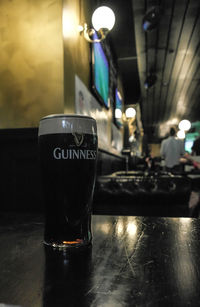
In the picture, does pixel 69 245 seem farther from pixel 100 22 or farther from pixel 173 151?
pixel 173 151

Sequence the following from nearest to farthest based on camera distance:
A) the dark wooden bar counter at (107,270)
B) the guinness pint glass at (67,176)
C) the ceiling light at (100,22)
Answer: the dark wooden bar counter at (107,270) → the guinness pint glass at (67,176) → the ceiling light at (100,22)

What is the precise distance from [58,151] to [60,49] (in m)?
1.68

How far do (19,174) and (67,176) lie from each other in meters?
1.58

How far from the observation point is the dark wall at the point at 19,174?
191 centimetres

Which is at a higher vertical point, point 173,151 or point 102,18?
point 102,18

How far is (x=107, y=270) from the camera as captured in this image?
0.36m

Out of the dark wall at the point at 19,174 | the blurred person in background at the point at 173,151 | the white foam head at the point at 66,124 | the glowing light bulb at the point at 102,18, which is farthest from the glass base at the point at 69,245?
the blurred person in background at the point at 173,151

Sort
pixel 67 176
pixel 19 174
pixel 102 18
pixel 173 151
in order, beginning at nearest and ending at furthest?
pixel 67 176 < pixel 19 174 < pixel 102 18 < pixel 173 151

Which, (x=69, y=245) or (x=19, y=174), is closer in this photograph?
(x=69, y=245)

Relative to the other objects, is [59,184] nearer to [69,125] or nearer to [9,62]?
[69,125]

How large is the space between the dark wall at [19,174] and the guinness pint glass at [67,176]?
146cm

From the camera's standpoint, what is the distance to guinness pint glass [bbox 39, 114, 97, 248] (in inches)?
18.7

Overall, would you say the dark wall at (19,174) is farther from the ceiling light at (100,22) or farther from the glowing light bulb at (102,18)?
the glowing light bulb at (102,18)

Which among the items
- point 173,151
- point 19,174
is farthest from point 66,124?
point 173,151
